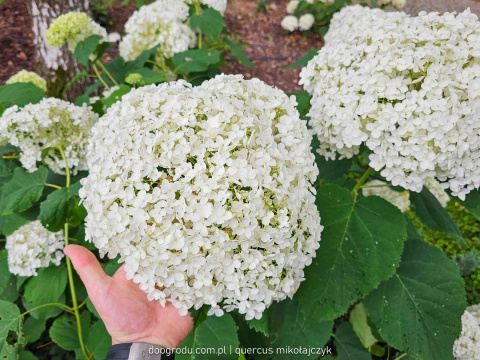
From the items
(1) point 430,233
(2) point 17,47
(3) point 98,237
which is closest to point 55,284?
(3) point 98,237

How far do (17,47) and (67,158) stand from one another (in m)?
5.09

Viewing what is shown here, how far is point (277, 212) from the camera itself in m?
1.15

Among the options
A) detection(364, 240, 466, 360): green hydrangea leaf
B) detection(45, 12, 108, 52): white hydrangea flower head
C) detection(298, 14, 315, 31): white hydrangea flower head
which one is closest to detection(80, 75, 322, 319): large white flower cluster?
detection(364, 240, 466, 360): green hydrangea leaf

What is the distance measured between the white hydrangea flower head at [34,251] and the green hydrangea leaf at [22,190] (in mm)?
277

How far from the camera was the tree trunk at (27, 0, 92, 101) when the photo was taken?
3.85 meters

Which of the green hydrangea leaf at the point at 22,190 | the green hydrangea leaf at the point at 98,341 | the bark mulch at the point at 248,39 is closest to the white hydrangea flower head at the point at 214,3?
the green hydrangea leaf at the point at 22,190

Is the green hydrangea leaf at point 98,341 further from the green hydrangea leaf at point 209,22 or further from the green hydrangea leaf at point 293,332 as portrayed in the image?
the green hydrangea leaf at point 209,22

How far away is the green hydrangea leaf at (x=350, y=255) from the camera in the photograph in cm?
143

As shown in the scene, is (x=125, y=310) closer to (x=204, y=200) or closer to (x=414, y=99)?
(x=204, y=200)

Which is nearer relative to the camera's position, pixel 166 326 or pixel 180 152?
pixel 180 152

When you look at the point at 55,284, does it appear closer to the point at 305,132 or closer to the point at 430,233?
the point at 305,132

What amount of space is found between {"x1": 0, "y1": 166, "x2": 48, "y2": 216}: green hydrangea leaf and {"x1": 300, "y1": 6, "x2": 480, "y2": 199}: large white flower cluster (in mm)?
1457

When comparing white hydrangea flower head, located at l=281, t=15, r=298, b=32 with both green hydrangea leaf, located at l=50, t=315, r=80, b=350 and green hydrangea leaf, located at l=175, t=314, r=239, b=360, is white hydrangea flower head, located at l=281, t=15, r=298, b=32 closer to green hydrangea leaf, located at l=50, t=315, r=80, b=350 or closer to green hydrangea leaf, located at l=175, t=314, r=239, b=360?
green hydrangea leaf, located at l=50, t=315, r=80, b=350

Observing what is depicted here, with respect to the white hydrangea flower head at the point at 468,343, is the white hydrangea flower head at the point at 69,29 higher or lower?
higher
